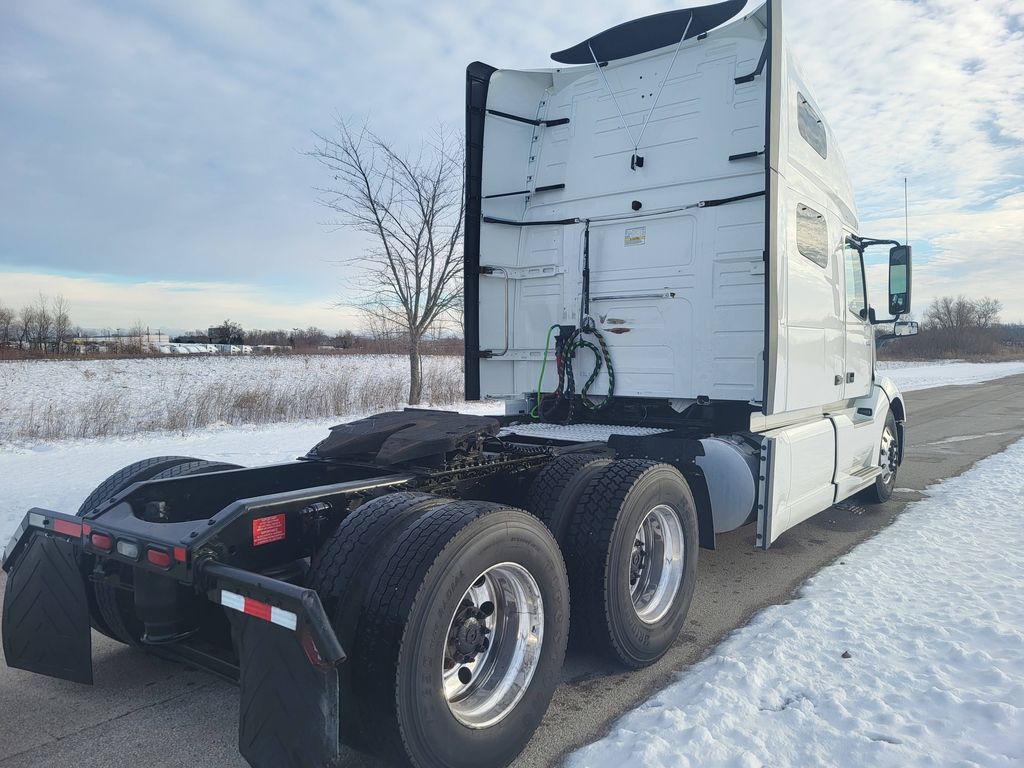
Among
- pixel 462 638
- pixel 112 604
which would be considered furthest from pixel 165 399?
pixel 462 638

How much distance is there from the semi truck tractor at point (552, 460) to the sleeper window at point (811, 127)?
0.13ft

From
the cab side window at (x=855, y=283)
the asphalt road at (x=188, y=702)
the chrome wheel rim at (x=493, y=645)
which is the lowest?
the asphalt road at (x=188, y=702)

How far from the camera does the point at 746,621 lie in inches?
163

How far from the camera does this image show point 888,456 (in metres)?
7.21

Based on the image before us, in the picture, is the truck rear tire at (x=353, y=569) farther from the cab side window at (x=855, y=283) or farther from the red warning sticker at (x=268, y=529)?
the cab side window at (x=855, y=283)

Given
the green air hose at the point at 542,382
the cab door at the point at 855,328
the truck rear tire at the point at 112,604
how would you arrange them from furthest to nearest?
the cab door at the point at 855,328, the green air hose at the point at 542,382, the truck rear tire at the point at 112,604

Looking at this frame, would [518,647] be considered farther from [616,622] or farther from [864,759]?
[864,759]

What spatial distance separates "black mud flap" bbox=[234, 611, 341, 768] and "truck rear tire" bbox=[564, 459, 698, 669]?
1.50 meters

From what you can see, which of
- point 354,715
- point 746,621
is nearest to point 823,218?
point 746,621

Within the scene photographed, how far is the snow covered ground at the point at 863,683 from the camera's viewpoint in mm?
2691

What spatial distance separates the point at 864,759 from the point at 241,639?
230 cm

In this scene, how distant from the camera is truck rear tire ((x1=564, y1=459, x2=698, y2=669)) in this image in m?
3.32

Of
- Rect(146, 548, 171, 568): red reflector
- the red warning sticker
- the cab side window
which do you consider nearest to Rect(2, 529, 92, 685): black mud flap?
Rect(146, 548, 171, 568): red reflector

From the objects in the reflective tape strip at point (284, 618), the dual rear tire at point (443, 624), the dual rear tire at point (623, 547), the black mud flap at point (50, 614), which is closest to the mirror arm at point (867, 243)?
the dual rear tire at point (623, 547)
